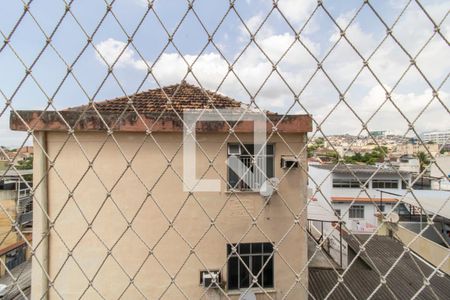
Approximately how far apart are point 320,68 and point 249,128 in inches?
67.1

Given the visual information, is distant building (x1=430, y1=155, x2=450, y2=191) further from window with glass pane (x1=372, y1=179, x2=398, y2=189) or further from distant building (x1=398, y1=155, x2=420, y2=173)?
window with glass pane (x1=372, y1=179, x2=398, y2=189)

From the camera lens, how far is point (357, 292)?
3.33 metres

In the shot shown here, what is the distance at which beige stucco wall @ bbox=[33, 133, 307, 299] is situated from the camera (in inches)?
110

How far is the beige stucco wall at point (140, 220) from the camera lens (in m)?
2.78

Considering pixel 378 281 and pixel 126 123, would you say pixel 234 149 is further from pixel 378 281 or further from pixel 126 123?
pixel 378 281

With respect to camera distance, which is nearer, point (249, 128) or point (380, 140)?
point (380, 140)

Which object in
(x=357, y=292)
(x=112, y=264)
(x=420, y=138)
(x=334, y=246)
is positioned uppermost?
(x=420, y=138)

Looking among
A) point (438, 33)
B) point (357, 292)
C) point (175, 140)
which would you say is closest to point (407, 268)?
point (357, 292)

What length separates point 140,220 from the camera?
285 cm

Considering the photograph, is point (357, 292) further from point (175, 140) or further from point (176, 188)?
point (175, 140)

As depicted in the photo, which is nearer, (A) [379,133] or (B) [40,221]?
(A) [379,133]

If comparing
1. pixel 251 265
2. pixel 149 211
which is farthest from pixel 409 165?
pixel 149 211

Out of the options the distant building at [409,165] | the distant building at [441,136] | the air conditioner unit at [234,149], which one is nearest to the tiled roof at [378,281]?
the distant building at [409,165]

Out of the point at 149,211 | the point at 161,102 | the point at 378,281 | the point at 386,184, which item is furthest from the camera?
the point at 386,184
